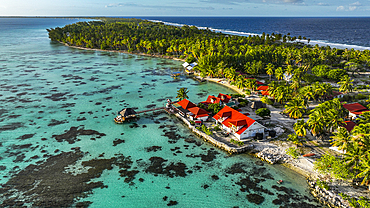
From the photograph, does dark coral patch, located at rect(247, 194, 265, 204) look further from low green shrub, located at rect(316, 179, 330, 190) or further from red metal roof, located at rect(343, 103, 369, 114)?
red metal roof, located at rect(343, 103, 369, 114)

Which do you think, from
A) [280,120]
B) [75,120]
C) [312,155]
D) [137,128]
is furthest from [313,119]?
[75,120]

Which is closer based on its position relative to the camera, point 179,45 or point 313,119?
point 313,119

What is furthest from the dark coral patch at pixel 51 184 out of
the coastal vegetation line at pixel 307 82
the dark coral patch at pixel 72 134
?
the coastal vegetation line at pixel 307 82

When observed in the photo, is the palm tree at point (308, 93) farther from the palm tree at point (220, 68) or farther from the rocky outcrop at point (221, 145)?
the palm tree at point (220, 68)

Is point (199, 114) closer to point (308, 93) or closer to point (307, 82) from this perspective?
point (308, 93)

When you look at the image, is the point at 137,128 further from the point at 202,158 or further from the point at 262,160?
the point at 262,160

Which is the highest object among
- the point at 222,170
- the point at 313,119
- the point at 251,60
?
the point at 251,60
